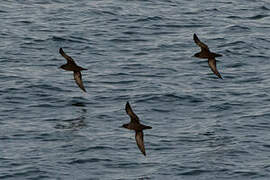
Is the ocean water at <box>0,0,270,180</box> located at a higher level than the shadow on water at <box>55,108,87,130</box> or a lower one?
higher

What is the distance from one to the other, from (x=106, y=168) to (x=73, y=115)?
568cm

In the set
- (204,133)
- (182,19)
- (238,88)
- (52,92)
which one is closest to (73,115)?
(52,92)

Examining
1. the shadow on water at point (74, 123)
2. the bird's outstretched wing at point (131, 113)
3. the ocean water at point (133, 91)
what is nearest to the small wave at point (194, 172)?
the ocean water at point (133, 91)

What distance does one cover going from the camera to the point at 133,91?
3669cm

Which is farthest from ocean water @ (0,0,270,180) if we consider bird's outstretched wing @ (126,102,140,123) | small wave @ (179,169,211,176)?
bird's outstretched wing @ (126,102,140,123)

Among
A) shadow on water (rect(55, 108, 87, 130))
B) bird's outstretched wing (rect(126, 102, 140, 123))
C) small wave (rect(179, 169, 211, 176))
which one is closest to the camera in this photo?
bird's outstretched wing (rect(126, 102, 140, 123))

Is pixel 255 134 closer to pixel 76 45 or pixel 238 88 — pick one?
pixel 238 88

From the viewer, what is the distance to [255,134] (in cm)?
3203

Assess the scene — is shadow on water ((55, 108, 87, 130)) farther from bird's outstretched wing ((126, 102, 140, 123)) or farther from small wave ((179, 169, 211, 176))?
small wave ((179, 169, 211, 176))

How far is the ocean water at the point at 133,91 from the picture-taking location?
2930 centimetres

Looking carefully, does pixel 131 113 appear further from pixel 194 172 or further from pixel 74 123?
pixel 74 123

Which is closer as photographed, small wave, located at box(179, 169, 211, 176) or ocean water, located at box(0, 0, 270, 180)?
small wave, located at box(179, 169, 211, 176)

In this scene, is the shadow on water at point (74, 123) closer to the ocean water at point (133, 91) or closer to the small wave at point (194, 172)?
the ocean water at point (133, 91)

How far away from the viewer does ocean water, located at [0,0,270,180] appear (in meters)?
29.3
